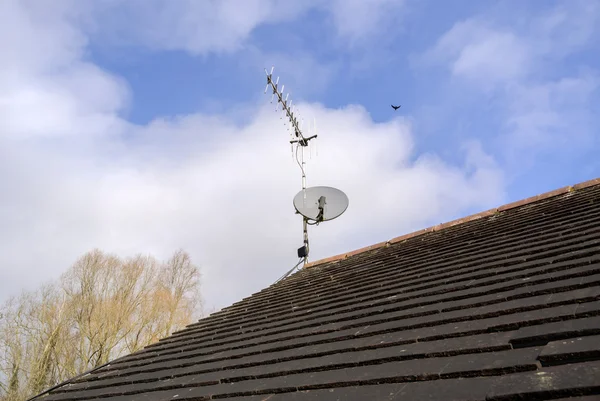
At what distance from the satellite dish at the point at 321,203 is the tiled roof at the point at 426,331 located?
242 cm

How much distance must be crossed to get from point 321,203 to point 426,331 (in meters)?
6.02

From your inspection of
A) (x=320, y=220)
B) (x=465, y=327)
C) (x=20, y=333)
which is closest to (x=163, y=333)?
(x=20, y=333)

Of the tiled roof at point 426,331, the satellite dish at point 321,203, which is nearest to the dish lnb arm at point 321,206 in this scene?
the satellite dish at point 321,203

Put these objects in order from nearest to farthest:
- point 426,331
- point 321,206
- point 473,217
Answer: point 426,331 < point 473,217 < point 321,206

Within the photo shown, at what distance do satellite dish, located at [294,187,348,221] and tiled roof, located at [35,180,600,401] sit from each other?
2.42 m

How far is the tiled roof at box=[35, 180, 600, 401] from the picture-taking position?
6.52 ft

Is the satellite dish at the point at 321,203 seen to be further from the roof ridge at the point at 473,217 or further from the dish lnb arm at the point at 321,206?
the roof ridge at the point at 473,217

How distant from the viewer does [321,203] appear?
878cm

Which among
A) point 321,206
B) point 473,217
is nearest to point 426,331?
point 473,217

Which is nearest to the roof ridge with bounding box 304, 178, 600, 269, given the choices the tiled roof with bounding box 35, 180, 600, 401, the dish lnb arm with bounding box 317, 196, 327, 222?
the tiled roof with bounding box 35, 180, 600, 401

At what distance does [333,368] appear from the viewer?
9.10 feet

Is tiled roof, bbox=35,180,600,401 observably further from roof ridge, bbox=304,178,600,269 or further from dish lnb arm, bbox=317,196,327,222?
dish lnb arm, bbox=317,196,327,222

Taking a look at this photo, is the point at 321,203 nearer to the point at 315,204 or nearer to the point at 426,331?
the point at 315,204

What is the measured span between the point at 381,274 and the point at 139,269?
22.6 m
